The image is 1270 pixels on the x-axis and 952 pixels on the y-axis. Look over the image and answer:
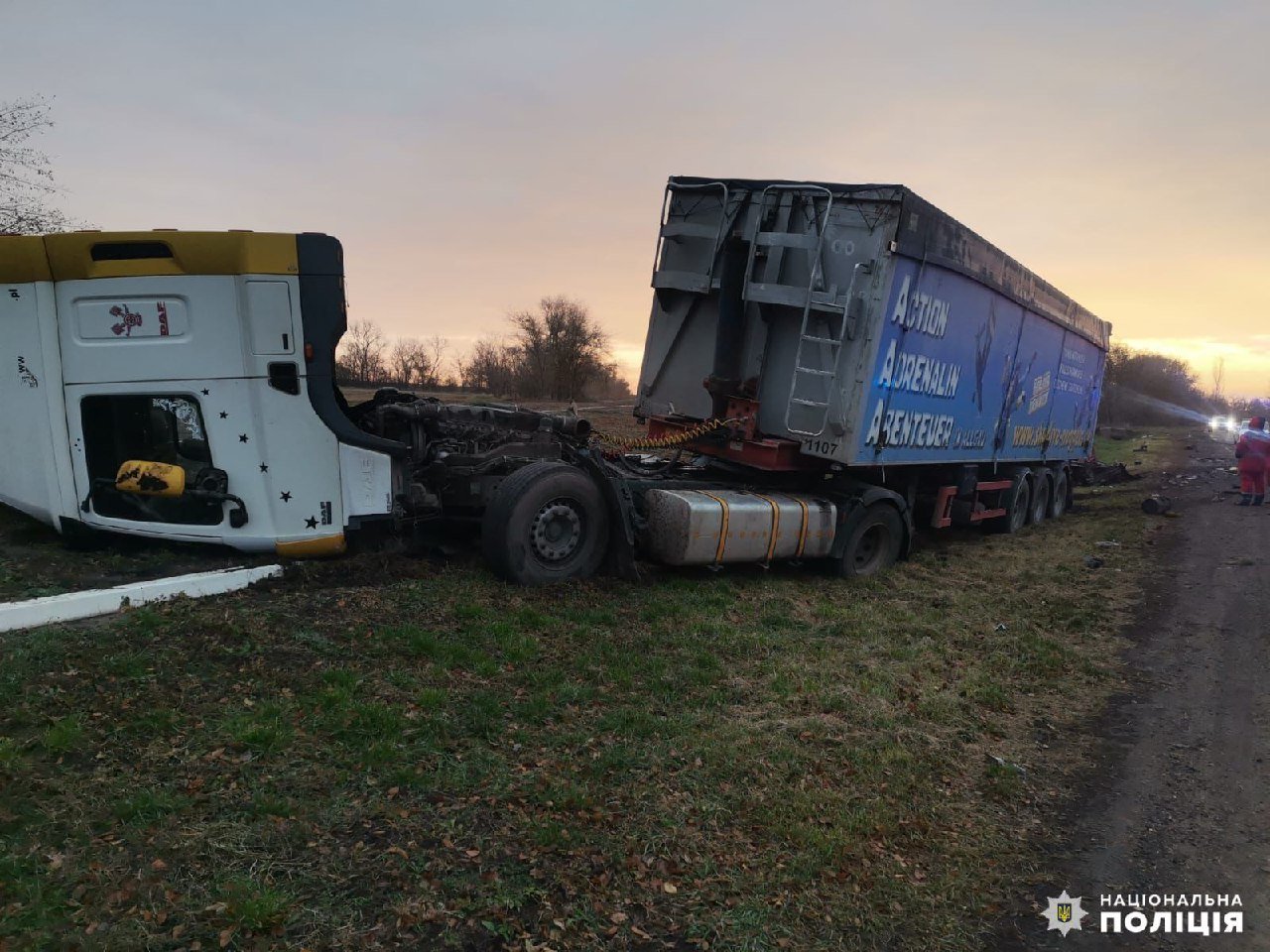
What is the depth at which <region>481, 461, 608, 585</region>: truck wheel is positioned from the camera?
6117 millimetres

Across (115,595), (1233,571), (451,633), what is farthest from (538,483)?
(1233,571)

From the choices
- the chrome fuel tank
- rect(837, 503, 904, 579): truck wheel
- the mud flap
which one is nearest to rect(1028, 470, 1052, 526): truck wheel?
rect(837, 503, 904, 579): truck wheel

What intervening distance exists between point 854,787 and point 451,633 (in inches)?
107

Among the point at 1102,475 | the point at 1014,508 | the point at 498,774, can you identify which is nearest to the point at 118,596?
the point at 498,774

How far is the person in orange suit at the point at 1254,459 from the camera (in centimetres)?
1441

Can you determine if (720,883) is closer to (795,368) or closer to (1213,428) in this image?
(795,368)

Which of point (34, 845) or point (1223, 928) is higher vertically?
point (34, 845)

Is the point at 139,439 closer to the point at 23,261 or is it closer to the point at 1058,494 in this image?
the point at 23,261

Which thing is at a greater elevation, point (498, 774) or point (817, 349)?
point (817, 349)

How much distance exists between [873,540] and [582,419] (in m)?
4.08

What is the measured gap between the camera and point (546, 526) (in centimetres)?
639

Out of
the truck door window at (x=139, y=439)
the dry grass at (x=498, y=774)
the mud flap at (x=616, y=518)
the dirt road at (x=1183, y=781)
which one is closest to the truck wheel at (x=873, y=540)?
the dry grass at (x=498, y=774)

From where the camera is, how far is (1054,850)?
3783 millimetres

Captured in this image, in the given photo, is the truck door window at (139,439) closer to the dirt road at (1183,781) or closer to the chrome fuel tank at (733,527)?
the chrome fuel tank at (733,527)
